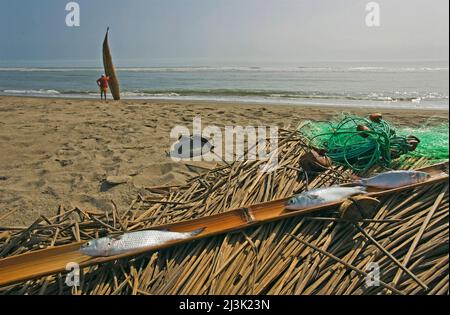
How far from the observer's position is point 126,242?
7.39ft

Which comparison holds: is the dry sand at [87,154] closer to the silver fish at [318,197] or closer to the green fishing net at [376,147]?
the green fishing net at [376,147]

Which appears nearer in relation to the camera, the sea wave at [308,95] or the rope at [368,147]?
the rope at [368,147]

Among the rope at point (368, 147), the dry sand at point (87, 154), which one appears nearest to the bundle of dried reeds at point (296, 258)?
the rope at point (368, 147)

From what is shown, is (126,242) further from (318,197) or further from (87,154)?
(87,154)

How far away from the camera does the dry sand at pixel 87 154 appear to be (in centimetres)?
397

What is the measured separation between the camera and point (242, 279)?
2.11 metres

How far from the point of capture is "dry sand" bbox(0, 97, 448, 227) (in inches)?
156

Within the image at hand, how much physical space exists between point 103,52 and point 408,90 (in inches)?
535

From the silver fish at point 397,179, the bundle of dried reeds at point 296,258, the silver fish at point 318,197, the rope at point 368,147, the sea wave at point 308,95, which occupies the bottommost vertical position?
the bundle of dried reeds at point 296,258

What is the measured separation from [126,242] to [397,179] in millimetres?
1904

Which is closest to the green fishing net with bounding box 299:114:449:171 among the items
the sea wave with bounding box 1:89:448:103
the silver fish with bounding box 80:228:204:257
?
the silver fish with bounding box 80:228:204:257

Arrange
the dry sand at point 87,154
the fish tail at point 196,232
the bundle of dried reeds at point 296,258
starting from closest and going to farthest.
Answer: the bundle of dried reeds at point 296,258 < the fish tail at point 196,232 < the dry sand at point 87,154

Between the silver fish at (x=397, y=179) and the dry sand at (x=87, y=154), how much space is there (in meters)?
2.36
